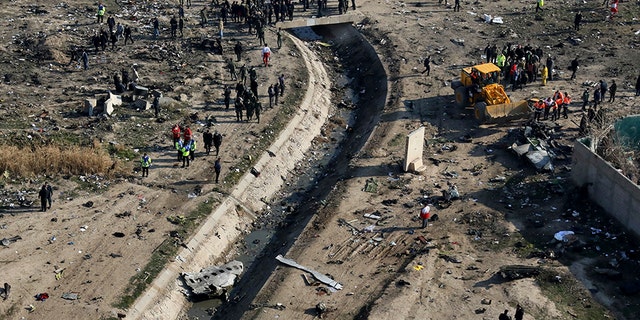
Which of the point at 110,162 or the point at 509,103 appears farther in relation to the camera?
the point at 509,103

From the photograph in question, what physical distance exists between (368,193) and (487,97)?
728 cm

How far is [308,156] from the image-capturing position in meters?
36.0

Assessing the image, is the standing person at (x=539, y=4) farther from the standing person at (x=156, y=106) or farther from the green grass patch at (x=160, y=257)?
the green grass patch at (x=160, y=257)

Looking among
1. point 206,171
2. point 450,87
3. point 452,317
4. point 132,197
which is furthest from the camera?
Answer: point 450,87

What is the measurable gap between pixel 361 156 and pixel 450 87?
24.2 ft

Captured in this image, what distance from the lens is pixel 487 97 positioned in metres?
35.4

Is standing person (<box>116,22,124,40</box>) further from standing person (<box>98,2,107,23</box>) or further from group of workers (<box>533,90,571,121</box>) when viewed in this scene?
group of workers (<box>533,90,571,121</box>)

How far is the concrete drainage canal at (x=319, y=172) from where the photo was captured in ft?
90.2

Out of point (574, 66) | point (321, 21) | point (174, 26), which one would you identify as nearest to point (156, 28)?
point (174, 26)

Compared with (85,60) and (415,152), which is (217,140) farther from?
(85,60)

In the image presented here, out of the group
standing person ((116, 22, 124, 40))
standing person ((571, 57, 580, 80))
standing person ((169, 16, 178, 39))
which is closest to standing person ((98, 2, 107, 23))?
standing person ((116, 22, 124, 40))

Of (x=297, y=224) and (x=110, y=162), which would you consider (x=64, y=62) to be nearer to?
(x=110, y=162)

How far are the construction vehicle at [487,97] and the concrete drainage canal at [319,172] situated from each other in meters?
3.69

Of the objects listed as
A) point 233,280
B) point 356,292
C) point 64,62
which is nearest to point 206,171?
point 233,280
